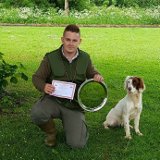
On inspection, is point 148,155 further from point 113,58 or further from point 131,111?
point 113,58

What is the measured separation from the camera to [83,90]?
5250mm

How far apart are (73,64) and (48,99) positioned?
531mm

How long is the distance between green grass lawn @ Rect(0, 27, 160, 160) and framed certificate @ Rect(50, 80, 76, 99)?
2.19 feet

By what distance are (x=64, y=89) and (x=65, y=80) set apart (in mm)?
170

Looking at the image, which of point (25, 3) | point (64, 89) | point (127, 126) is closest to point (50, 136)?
point (64, 89)

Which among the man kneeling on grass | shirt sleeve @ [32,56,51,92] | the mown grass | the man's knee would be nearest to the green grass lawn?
the man kneeling on grass

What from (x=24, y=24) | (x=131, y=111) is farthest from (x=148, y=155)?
(x=24, y=24)

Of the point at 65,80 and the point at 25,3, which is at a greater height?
the point at 65,80

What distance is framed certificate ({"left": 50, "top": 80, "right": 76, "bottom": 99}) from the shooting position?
512 cm

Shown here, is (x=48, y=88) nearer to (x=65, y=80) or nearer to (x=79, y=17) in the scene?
(x=65, y=80)

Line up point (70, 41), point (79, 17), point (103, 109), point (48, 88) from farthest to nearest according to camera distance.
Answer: point (79, 17) → point (103, 109) → point (70, 41) → point (48, 88)

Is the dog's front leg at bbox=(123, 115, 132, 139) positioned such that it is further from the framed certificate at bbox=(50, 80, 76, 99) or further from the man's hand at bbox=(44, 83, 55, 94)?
the man's hand at bbox=(44, 83, 55, 94)

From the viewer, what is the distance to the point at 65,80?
5281 mm

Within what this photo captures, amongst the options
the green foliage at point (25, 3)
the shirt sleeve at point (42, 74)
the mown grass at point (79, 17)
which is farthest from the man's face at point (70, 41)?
the green foliage at point (25, 3)
